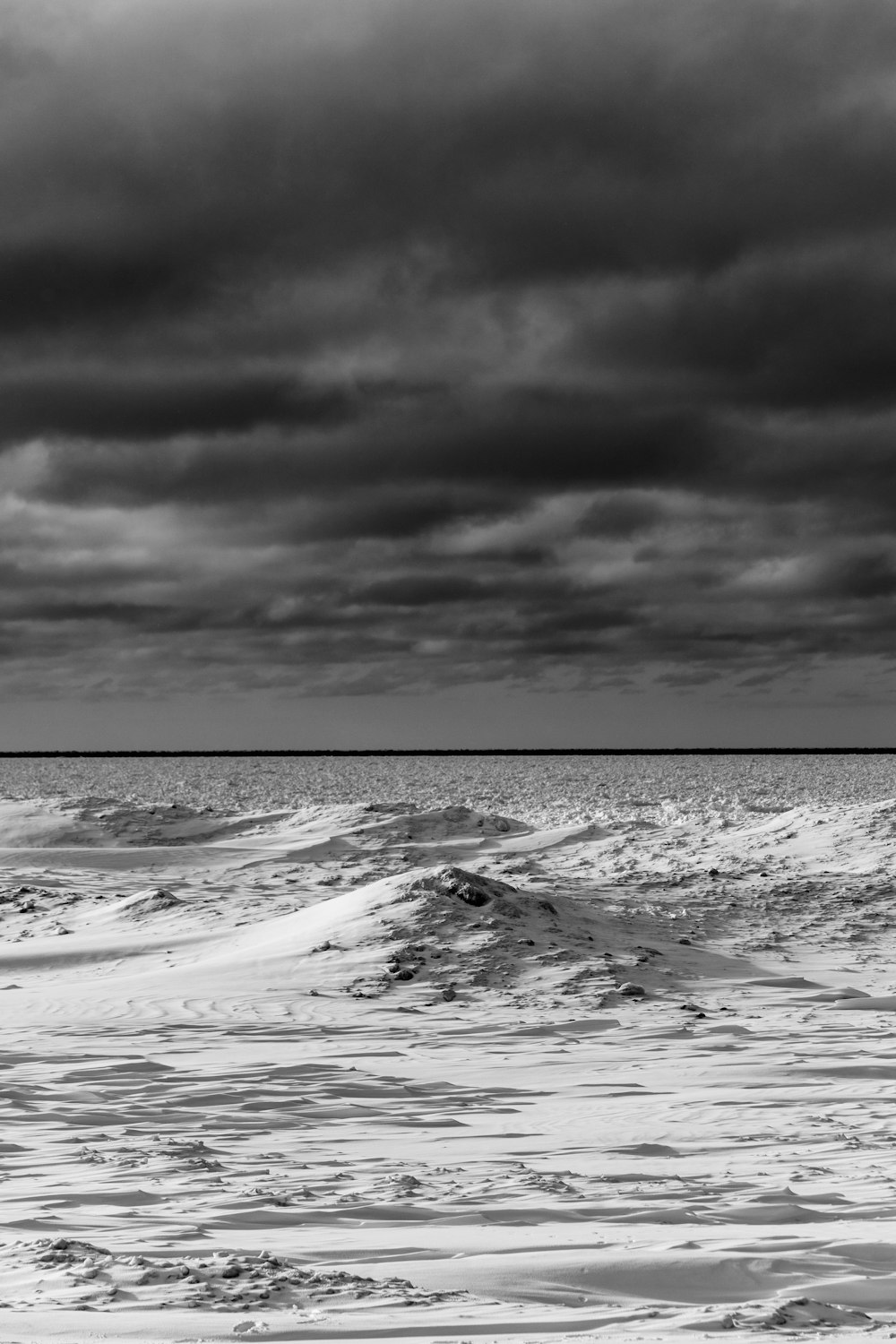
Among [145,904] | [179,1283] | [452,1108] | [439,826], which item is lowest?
[145,904]

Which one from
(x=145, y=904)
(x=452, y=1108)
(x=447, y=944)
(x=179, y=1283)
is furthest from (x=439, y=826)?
(x=179, y=1283)

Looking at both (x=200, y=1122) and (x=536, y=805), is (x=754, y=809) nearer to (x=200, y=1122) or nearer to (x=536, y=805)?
(x=536, y=805)

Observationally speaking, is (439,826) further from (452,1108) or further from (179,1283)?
(179,1283)

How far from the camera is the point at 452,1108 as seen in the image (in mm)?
7211

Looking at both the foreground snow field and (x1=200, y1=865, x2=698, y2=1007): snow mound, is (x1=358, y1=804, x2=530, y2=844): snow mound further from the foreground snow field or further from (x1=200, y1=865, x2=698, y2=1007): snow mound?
(x1=200, y1=865, x2=698, y2=1007): snow mound

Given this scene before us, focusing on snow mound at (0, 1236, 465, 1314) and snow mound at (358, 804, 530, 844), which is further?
snow mound at (358, 804, 530, 844)

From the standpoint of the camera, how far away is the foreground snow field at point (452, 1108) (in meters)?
4.05

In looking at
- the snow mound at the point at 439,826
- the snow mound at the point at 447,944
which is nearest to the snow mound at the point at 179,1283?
the snow mound at the point at 447,944

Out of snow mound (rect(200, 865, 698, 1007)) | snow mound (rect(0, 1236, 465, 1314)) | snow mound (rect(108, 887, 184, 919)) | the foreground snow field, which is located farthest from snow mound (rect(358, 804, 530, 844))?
snow mound (rect(0, 1236, 465, 1314))

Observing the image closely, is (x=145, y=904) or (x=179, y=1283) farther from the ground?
(x=179, y=1283)

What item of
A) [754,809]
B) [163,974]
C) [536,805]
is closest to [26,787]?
[536,805]

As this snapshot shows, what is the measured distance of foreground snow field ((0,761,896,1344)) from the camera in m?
4.05

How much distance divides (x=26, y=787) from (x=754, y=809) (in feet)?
102

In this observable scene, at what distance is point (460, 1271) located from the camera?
13.9 feet
